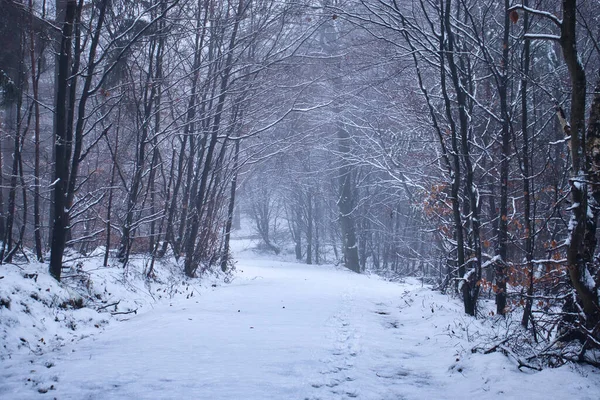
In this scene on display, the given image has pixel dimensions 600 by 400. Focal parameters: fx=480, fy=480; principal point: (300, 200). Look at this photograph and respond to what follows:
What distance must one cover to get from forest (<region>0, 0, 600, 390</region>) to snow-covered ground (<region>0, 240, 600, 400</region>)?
63 centimetres

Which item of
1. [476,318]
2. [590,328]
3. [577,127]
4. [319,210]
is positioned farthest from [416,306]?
[319,210]

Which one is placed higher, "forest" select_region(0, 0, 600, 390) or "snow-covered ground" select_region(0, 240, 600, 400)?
"forest" select_region(0, 0, 600, 390)

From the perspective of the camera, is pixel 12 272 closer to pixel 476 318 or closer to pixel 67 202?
pixel 67 202

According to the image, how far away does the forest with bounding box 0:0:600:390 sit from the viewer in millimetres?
6012

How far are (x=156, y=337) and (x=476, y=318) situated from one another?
5.41 m

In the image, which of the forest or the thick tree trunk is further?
the thick tree trunk

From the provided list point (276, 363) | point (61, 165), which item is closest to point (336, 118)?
point (61, 165)

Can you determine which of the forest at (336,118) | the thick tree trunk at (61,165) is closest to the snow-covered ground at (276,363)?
the forest at (336,118)

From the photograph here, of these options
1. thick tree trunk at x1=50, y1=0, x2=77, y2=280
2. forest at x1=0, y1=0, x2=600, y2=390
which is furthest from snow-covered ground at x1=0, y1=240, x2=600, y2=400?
thick tree trunk at x1=50, y1=0, x2=77, y2=280

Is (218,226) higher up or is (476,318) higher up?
(218,226)

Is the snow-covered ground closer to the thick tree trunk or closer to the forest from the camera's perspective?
the forest

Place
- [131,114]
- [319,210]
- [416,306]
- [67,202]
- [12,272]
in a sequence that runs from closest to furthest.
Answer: [12,272] → [67,202] → [416,306] → [131,114] → [319,210]

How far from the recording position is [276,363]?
5.45 m

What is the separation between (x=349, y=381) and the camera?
4973 mm
